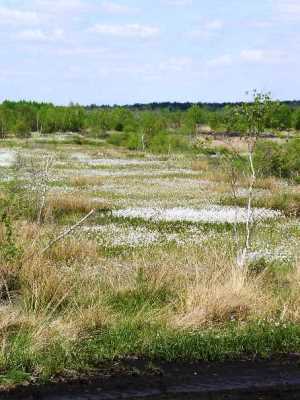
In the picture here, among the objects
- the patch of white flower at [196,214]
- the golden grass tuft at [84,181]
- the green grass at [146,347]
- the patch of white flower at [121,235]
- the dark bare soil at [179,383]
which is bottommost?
the golden grass tuft at [84,181]

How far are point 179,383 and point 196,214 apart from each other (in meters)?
15.7

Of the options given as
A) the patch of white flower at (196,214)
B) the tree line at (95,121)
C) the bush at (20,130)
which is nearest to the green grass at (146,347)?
the patch of white flower at (196,214)

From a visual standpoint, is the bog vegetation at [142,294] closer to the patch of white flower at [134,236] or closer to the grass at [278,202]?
the patch of white flower at [134,236]

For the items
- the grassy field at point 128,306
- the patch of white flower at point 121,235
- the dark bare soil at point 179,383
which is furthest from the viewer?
the patch of white flower at point 121,235

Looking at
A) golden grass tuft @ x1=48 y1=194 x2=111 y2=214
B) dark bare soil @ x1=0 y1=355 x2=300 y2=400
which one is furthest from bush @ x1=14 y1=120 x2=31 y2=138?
dark bare soil @ x1=0 y1=355 x2=300 y2=400

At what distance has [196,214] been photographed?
22.1 m

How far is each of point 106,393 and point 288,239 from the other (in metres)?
11.4

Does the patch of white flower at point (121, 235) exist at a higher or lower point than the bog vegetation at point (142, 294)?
lower

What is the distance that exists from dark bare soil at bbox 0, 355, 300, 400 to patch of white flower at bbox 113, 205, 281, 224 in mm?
13433

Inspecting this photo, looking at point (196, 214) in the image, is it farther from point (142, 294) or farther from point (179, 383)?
point (179, 383)

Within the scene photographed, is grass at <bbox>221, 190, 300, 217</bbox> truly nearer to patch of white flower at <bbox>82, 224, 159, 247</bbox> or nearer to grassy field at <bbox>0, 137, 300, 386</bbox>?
patch of white flower at <bbox>82, 224, 159, 247</bbox>

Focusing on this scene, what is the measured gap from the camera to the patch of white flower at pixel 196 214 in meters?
20.9

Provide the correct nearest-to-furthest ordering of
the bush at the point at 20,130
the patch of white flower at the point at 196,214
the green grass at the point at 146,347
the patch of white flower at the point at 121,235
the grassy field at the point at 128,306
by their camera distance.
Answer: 1. the green grass at the point at 146,347
2. the grassy field at the point at 128,306
3. the patch of white flower at the point at 121,235
4. the patch of white flower at the point at 196,214
5. the bush at the point at 20,130

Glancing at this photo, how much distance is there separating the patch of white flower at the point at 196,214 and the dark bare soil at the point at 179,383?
13.4m
